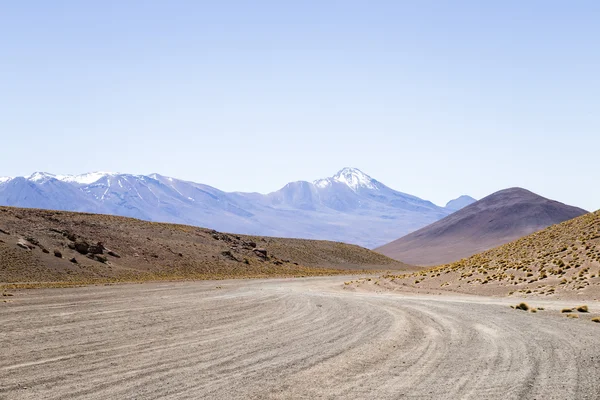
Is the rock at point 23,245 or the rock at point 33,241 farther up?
the rock at point 33,241

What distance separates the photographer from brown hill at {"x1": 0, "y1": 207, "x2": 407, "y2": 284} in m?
52.1

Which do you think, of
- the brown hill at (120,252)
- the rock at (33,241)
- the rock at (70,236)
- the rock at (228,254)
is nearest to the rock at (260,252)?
the brown hill at (120,252)

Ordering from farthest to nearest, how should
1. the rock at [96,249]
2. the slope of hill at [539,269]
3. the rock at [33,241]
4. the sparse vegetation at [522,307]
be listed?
the rock at [96,249] < the rock at [33,241] < the slope of hill at [539,269] < the sparse vegetation at [522,307]

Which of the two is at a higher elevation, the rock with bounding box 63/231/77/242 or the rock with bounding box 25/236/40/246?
the rock with bounding box 63/231/77/242

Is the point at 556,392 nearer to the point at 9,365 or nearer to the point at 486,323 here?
the point at 486,323

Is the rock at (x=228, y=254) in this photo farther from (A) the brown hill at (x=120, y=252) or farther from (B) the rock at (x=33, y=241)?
(B) the rock at (x=33, y=241)

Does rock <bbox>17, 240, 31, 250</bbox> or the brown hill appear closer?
the brown hill

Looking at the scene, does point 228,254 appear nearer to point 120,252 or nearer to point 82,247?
point 120,252

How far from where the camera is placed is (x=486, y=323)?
2148 centimetres

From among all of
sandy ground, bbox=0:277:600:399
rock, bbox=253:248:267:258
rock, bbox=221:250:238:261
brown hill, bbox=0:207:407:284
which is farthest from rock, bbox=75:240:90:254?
sandy ground, bbox=0:277:600:399

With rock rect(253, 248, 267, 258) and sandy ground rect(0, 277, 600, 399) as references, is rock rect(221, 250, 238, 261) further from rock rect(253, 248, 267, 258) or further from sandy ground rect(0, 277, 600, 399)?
sandy ground rect(0, 277, 600, 399)

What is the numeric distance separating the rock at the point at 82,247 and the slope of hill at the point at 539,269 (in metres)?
30.3

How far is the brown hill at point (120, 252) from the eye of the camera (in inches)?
2052

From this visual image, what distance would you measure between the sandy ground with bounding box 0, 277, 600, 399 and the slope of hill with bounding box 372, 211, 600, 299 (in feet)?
36.5
